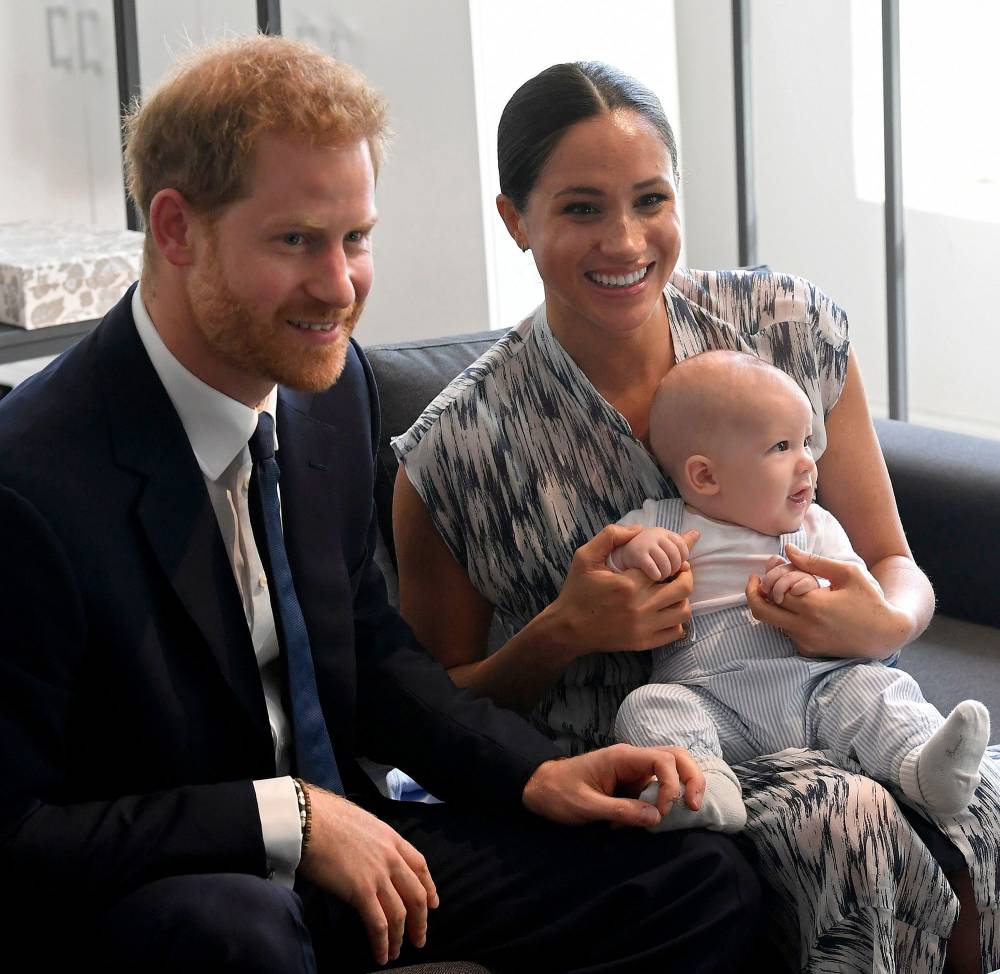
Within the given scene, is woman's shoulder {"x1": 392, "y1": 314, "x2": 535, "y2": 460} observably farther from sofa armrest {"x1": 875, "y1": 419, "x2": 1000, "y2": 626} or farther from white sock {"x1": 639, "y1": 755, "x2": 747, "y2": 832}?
sofa armrest {"x1": 875, "y1": 419, "x2": 1000, "y2": 626}

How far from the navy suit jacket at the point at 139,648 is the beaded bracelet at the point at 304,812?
1.7 inches

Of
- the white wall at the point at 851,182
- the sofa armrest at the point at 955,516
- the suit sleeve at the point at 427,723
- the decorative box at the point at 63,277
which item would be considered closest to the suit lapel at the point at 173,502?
the suit sleeve at the point at 427,723

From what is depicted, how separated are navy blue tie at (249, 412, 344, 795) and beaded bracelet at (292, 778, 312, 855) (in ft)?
0.37

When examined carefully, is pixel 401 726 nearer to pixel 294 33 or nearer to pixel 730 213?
pixel 294 33

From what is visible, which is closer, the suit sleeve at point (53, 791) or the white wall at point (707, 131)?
the suit sleeve at point (53, 791)

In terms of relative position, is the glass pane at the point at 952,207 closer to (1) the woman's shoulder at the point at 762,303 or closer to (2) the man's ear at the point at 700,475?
(1) the woman's shoulder at the point at 762,303

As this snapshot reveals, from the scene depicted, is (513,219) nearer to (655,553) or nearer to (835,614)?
(655,553)

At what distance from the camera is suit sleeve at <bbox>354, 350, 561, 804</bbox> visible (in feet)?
5.53

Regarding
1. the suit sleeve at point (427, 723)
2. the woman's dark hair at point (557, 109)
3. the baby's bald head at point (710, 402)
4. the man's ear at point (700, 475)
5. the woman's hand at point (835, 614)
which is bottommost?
the suit sleeve at point (427, 723)

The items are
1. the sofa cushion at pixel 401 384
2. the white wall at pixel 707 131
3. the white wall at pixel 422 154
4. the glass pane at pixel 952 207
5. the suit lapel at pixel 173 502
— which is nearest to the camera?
the suit lapel at pixel 173 502

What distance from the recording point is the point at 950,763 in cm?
159

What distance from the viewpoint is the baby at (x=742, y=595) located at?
1710 mm

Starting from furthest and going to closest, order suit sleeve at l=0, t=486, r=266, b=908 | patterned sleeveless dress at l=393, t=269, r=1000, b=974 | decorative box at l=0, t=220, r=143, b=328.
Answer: decorative box at l=0, t=220, r=143, b=328 < patterned sleeveless dress at l=393, t=269, r=1000, b=974 < suit sleeve at l=0, t=486, r=266, b=908

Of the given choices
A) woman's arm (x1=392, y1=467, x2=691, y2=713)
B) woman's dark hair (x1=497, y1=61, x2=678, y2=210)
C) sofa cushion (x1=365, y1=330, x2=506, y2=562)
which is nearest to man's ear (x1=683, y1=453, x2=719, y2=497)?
woman's arm (x1=392, y1=467, x2=691, y2=713)
